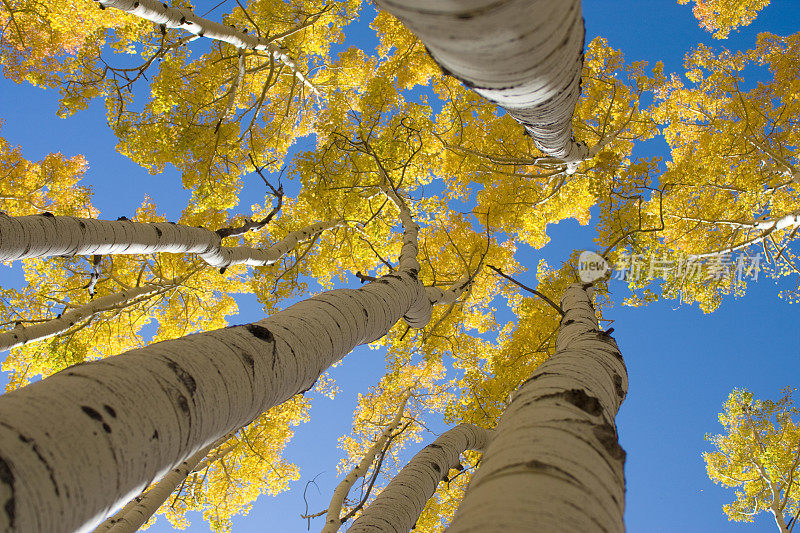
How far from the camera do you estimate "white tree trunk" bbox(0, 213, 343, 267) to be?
122 inches

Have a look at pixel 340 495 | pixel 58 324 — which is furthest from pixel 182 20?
pixel 340 495

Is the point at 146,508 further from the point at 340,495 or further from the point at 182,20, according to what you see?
the point at 182,20

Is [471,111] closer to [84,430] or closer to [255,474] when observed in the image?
[84,430]

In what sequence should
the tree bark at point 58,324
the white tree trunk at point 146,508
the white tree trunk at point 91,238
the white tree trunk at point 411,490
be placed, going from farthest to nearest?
the tree bark at point 58,324 → the white tree trunk at point 146,508 → the white tree trunk at point 91,238 → the white tree trunk at point 411,490

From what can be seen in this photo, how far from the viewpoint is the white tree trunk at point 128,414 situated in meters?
0.90

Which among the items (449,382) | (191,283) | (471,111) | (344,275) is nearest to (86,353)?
(191,283)

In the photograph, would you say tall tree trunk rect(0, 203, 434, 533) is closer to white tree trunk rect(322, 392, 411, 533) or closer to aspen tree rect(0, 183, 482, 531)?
aspen tree rect(0, 183, 482, 531)

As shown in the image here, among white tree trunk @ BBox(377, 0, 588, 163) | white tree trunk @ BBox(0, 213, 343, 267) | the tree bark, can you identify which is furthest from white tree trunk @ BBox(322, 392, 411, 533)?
white tree trunk @ BBox(377, 0, 588, 163)

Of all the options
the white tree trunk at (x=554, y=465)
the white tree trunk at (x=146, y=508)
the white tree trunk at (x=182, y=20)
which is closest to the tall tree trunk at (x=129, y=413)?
the white tree trunk at (x=554, y=465)

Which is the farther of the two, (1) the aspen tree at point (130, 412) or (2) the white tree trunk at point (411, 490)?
(2) the white tree trunk at point (411, 490)

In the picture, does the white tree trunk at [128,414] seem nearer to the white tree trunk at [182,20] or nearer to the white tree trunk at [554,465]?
the white tree trunk at [554,465]

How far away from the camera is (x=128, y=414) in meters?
1.13

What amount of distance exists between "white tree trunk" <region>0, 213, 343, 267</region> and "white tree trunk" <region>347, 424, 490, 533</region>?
324 cm

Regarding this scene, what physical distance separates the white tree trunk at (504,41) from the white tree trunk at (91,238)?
12.3ft
